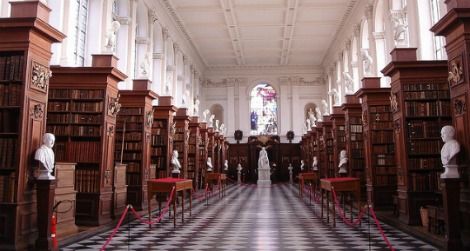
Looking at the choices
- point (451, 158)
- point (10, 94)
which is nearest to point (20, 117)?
point (10, 94)

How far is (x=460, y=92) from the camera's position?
538 centimetres

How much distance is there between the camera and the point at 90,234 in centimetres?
645

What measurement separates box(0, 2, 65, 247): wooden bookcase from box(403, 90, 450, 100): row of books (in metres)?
5.85

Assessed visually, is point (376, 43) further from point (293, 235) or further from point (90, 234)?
point (90, 234)

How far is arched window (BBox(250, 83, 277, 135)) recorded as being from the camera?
1157 inches

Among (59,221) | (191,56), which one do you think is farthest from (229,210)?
(191,56)

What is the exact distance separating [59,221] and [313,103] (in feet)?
80.3

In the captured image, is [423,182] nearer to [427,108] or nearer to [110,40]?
[427,108]

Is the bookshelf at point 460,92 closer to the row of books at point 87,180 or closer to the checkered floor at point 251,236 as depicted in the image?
the checkered floor at point 251,236

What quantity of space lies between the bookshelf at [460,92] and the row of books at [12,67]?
17.7ft

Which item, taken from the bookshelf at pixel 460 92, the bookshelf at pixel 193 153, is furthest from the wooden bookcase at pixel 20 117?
the bookshelf at pixel 193 153

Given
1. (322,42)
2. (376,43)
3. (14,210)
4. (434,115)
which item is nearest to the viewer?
(14,210)

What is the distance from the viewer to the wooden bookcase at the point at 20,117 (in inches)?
205

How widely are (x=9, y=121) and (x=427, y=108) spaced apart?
258 inches
